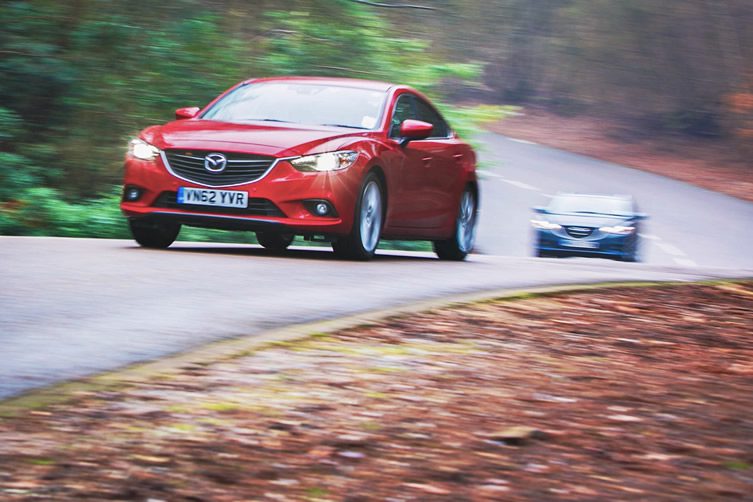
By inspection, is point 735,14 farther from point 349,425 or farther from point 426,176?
point 349,425

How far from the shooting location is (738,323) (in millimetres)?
8453

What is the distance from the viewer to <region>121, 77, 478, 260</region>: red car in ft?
35.9

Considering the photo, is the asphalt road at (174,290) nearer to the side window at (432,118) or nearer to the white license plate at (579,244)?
the side window at (432,118)

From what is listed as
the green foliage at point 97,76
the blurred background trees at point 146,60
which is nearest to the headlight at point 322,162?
the blurred background trees at point 146,60

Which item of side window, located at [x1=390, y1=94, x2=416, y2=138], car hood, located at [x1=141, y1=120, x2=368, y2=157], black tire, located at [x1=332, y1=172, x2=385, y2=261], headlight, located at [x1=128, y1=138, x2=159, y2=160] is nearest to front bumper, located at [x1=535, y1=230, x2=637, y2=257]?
side window, located at [x1=390, y1=94, x2=416, y2=138]

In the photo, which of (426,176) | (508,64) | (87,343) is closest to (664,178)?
(508,64)

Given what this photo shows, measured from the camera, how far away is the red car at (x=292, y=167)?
431 inches

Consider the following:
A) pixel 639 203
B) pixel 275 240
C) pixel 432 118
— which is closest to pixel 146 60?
pixel 275 240

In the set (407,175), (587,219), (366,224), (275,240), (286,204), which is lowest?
(587,219)

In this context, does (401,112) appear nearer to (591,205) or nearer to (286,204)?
(286,204)

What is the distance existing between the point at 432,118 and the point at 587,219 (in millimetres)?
8276

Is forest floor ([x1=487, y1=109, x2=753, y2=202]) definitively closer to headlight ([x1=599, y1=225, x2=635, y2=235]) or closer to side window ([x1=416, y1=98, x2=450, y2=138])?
headlight ([x1=599, y1=225, x2=635, y2=235])

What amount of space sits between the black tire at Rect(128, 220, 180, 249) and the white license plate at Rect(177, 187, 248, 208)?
1.78 feet

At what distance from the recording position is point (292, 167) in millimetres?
10953
